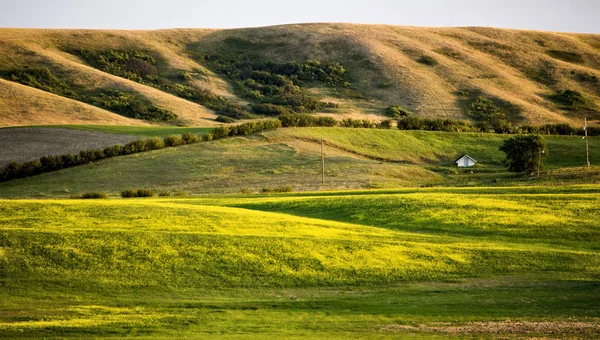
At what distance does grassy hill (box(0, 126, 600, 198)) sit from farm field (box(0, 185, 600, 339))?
1290 inches

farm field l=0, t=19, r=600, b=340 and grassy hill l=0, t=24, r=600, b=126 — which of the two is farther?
grassy hill l=0, t=24, r=600, b=126

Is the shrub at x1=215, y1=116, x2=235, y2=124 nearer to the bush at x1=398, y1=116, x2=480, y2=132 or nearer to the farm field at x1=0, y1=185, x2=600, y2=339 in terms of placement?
the bush at x1=398, y1=116, x2=480, y2=132

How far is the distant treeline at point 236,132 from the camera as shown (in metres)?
81.0

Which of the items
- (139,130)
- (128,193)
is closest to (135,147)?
(139,130)

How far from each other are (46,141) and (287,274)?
234 feet

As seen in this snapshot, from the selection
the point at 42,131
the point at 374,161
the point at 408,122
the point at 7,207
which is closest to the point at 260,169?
the point at 374,161

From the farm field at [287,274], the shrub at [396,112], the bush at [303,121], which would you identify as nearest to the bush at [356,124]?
the bush at [303,121]

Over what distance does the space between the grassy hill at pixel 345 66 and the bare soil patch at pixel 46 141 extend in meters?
13.4

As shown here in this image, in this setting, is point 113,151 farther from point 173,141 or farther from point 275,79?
point 275,79

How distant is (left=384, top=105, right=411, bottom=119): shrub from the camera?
427 feet

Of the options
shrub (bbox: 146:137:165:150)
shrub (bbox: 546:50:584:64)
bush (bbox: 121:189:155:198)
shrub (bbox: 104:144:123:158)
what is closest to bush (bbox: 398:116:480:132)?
shrub (bbox: 146:137:165:150)

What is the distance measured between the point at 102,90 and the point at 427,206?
101542 mm

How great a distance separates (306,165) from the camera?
8312 centimetres

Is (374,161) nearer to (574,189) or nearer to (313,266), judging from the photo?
(574,189)
